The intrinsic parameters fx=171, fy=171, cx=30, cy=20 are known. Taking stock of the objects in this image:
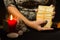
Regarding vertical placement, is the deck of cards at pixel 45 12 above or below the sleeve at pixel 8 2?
below

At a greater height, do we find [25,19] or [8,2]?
[8,2]

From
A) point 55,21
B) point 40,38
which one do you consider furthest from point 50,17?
point 40,38

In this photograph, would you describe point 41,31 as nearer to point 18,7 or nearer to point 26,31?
point 26,31

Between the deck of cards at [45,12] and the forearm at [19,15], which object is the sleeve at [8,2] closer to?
the forearm at [19,15]

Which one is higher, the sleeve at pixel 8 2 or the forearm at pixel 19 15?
the sleeve at pixel 8 2

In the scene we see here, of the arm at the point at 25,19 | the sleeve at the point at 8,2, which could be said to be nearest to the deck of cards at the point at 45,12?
the arm at the point at 25,19

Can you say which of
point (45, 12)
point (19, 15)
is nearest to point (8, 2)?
point (19, 15)

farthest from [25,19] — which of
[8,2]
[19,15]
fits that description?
[8,2]

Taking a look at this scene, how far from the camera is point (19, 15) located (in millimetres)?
1073

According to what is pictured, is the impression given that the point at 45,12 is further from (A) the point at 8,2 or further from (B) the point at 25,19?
(A) the point at 8,2

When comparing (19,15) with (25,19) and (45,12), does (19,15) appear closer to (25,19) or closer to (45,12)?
(25,19)

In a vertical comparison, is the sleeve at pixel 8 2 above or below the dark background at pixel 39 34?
above

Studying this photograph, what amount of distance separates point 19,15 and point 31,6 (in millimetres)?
96

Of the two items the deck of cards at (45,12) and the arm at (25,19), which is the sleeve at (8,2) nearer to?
the arm at (25,19)
